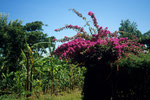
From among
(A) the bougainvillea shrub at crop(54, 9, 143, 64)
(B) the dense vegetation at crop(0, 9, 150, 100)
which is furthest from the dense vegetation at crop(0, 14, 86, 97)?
(A) the bougainvillea shrub at crop(54, 9, 143, 64)

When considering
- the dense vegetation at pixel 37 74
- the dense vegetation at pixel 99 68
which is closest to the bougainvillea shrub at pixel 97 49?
the dense vegetation at pixel 99 68

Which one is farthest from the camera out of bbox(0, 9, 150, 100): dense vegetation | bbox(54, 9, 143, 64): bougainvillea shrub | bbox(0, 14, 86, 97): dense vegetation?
bbox(0, 14, 86, 97): dense vegetation

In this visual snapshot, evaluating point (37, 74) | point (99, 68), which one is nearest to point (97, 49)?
point (99, 68)

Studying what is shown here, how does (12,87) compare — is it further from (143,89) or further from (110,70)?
(143,89)

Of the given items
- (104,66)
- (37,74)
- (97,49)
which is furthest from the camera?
(37,74)

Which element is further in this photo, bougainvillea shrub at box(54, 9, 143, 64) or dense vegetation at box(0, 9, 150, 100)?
bougainvillea shrub at box(54, 9, 143, 64)

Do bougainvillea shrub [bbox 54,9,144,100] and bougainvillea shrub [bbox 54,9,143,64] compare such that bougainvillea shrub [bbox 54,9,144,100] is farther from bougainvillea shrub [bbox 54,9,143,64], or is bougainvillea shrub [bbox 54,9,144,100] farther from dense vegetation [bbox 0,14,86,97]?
dense vegetation [bbox 0,14,86,97]

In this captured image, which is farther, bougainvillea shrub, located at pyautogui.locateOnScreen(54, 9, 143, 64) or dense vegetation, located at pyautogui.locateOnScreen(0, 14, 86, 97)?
dense vegetation, located at pyautogui.locateOnScreen(0, 14, 86, 97)

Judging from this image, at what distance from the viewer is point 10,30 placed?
28234mm

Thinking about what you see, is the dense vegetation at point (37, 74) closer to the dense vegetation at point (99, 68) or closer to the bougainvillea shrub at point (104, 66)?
the dense vegetation at point (99, 68)

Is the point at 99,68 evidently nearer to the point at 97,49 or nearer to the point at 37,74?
the point at 97,49

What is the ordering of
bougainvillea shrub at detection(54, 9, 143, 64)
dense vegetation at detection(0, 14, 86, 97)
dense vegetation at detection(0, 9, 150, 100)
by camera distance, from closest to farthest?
1. dense vegetation at detection(0, 9, 150, 100)
2. bougainvillea shrub at detection(54, 9, 143, 64)
3. dense vegetation at detection(0, 14, 86, 97)

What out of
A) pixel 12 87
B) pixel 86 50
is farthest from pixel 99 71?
pixel 12 87

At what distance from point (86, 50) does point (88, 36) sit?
1457mm
